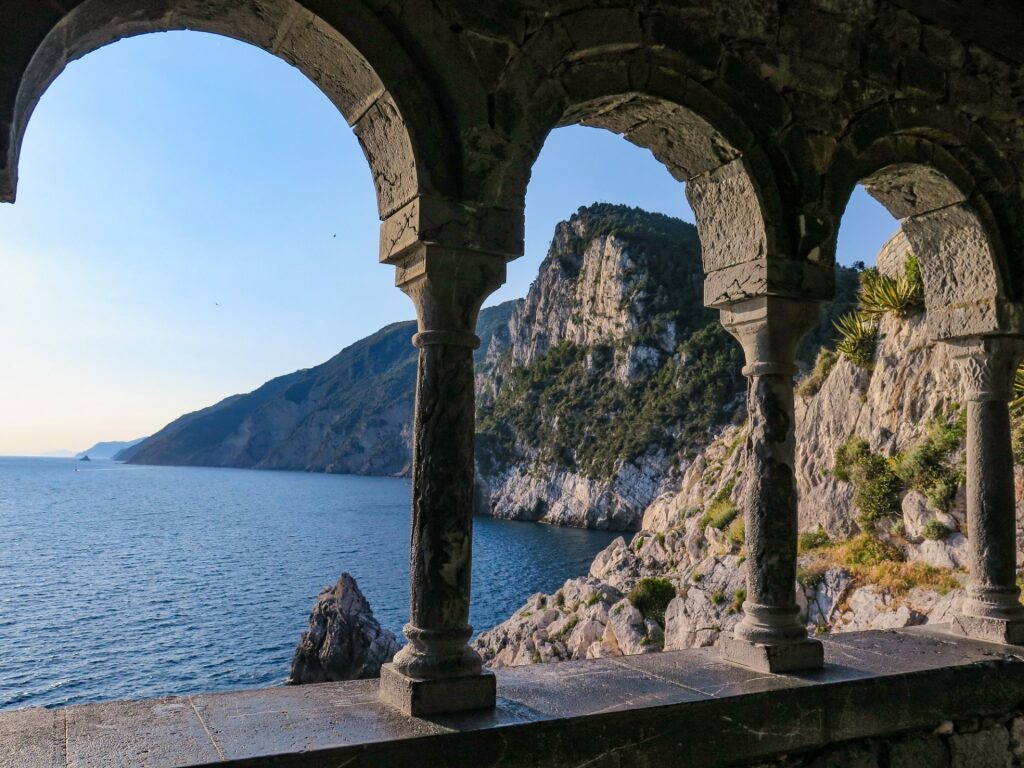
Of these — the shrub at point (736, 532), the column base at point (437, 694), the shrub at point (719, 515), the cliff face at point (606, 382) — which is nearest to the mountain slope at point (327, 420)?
the cliff face at point (606, 382)

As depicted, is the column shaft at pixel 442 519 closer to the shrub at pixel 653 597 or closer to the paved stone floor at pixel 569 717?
the paved stone floor at pixel 569 717

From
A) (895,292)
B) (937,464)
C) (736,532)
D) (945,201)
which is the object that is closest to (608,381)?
(736,532)

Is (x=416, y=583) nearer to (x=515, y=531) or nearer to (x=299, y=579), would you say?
(x=299, y=579)

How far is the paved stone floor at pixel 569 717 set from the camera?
106 inches

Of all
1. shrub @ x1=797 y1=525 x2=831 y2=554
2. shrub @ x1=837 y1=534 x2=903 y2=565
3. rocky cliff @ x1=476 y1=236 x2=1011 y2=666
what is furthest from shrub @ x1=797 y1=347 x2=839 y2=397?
shrub @ x1=837 y1=534 x2=903 y2=565

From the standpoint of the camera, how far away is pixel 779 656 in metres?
3.96

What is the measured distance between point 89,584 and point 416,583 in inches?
1662

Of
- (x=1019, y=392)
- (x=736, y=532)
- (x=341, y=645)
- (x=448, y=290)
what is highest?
(x=1019, y=392)

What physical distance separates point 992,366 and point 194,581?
41523 millimetres

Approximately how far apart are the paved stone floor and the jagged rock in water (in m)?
19.0

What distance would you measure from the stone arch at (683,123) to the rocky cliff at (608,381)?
41899 mm

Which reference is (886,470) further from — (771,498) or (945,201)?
(771,498)

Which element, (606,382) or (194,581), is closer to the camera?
(194,581)

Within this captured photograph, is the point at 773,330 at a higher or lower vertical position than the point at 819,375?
lower
